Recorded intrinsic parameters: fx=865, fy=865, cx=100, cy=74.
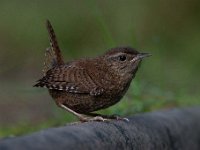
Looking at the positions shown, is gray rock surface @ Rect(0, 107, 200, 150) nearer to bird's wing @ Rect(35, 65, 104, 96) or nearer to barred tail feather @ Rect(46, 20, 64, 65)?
bird's wing @ Rect(35, 65, 104, 96)

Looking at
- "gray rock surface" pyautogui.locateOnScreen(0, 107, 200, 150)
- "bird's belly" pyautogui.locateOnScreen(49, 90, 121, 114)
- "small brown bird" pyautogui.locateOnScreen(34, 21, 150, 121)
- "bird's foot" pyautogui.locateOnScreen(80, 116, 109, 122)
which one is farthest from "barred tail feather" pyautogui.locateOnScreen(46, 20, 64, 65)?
"gray rock surface" pyautogui.locateOnScreen(0, 107, 200, 150)

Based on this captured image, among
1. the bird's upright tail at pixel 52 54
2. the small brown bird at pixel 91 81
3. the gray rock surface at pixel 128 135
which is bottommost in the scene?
the gray rock surface at pixel 128 135

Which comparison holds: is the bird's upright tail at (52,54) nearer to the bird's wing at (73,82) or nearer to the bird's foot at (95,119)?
the bird's wing at (73,82)

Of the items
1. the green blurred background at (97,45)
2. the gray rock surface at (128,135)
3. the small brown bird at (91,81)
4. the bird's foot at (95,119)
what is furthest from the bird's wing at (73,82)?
the green blurred background at (97,45)

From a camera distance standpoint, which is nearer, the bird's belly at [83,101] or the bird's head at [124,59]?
the bird's belly at [83,101]

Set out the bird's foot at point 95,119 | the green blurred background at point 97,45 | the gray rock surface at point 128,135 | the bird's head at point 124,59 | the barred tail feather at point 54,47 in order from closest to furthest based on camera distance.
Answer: the gray rock surface at point 128,135 → the bird's foot at point 95,119 → the bird's head at point 124,59 → the barred tail feather at point 54,47 → the green blurred background at point 97,45

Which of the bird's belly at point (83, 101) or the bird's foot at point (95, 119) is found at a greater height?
the bird's belly at point (83, 101)

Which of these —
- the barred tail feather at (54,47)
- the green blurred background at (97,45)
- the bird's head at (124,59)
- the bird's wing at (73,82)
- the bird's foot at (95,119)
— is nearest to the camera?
the bird's foot at (95,119)

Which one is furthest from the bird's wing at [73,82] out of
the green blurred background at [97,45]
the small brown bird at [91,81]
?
the green blurred background at [97,45]

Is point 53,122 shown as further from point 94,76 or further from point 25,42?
point 25,42
